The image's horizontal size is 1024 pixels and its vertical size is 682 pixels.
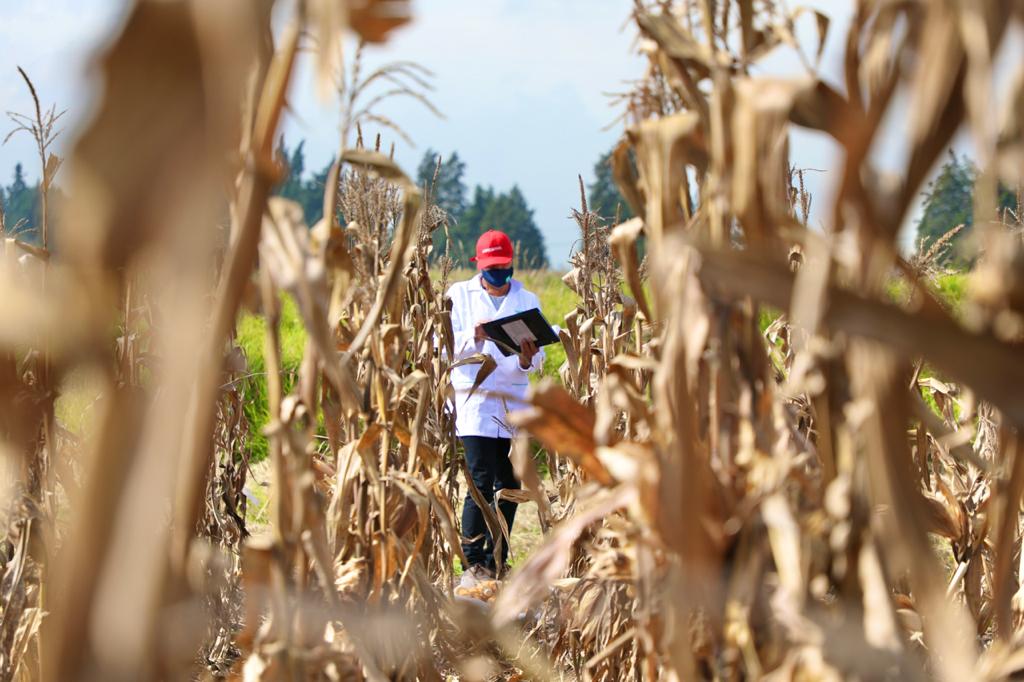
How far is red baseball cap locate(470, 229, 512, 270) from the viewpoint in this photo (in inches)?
176

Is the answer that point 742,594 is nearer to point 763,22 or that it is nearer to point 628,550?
point 628,550

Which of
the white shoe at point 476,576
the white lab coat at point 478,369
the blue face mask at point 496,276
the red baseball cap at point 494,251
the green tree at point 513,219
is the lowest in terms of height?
the white shoe at point 476,576

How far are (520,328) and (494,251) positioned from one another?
28.2 inches

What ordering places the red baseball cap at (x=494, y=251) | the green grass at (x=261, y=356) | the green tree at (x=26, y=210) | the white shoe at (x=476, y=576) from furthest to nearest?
the green grass at (x=261, y=356), the red baseball cap at (x=494, y=251), the white shoe at (x=476, y=576), the green tree at (x=26, y=210)

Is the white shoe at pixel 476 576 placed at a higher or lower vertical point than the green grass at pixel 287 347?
lower

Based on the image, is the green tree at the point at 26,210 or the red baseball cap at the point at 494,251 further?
the red baseball cap at the point at 494,251

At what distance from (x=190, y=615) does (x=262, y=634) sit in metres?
0.23

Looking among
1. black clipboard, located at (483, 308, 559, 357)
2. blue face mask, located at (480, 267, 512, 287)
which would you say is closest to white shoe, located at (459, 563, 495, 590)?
black clipboard, located at (483, 308, 559, 357)

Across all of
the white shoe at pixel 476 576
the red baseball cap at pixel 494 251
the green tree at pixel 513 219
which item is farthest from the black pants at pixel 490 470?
the green tree at pixel 513 219

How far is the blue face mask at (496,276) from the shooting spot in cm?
452

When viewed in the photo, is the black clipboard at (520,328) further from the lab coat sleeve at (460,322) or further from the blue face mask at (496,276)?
the blue face mask at (496,276)

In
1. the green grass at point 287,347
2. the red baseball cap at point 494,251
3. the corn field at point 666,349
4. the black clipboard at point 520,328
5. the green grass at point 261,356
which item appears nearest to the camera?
the corn field at point 666,349

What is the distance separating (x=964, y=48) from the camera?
2.54 feet

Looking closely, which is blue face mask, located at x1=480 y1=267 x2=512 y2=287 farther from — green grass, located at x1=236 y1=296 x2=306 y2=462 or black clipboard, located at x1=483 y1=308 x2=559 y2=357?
green grass, located at x1=236 y1=296 x2=306 y2=462
